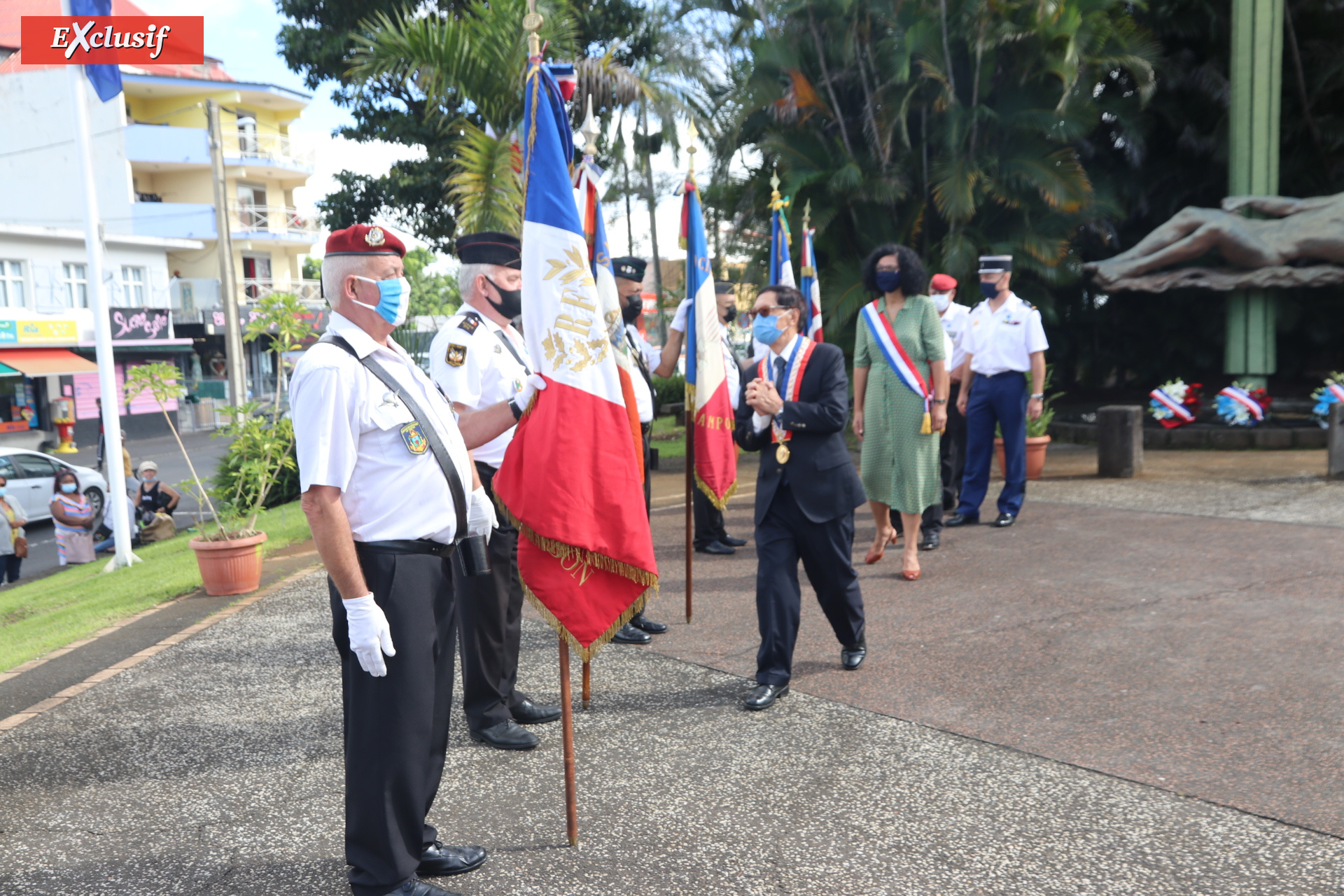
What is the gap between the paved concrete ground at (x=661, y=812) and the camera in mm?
3273

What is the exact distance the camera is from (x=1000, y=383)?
8312 mm

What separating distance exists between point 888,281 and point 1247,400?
822 cm

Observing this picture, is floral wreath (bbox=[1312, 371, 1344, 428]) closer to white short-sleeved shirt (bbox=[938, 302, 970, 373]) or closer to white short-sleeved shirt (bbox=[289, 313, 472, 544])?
white short-sleeved shirt (bbox=[938, 302, 970, 373])

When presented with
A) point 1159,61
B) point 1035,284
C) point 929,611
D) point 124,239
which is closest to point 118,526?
point 929,611

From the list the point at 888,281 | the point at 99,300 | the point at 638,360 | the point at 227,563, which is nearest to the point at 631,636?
the point at 638,360

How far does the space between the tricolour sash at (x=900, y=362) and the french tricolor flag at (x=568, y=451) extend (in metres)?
3.40

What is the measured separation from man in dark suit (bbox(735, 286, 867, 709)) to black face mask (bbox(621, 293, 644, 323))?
4.60 feet

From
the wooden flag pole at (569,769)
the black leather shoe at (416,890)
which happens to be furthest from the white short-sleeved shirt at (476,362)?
the black leather shoe at (416,890)

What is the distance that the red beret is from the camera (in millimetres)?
3178

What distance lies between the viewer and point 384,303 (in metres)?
3.18

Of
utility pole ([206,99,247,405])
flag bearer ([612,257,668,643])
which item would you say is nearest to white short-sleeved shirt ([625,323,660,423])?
flag bearer ([612,257,668,643])

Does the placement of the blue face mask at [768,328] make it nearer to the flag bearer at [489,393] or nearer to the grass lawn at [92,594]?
the flag bearer at [489,393]

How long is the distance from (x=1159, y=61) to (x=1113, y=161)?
2.40 metres

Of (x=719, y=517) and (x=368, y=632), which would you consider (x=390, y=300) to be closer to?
(x=368, y=632)
